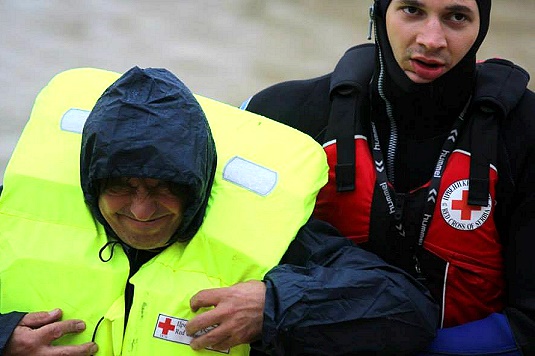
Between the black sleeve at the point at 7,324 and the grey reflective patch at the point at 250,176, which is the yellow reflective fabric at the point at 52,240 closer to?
the black sleeve at the point at 7,324

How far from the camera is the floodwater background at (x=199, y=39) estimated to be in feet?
16.0

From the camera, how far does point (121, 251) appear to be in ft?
7.75

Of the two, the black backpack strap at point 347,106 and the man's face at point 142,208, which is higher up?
the black backpack strap at point 347,106

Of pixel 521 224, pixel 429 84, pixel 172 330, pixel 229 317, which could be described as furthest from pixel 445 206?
pixel 172 330

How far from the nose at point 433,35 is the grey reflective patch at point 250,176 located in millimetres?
498

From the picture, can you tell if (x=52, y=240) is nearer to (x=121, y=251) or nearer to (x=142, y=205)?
(x=121, y=251)

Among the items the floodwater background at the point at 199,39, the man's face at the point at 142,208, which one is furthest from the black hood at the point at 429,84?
the floodwater background at the point at 199,39

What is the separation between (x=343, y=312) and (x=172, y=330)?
392 mm

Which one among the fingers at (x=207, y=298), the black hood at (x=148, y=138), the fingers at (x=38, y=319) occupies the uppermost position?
the black hood at (x=148, y=138)

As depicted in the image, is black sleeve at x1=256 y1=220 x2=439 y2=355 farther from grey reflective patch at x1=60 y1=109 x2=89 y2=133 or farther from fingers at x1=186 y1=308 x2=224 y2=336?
grey reflective patch at x1=60 y1=109 x2=89 y2=133

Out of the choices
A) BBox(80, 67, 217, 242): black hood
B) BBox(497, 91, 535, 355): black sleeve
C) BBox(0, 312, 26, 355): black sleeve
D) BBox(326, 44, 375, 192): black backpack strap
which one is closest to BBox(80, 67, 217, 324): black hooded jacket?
BBox(80, 67, 217, 242): black hood

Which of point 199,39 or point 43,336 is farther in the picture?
point 199,39

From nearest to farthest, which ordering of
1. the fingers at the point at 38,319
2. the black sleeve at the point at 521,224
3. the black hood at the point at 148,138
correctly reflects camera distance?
the black hood at the point at 148,138 < the fingers at the point at 38,319 < the black sleeve at the point at 521,224

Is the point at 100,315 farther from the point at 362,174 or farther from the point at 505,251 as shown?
the point at 505,251
